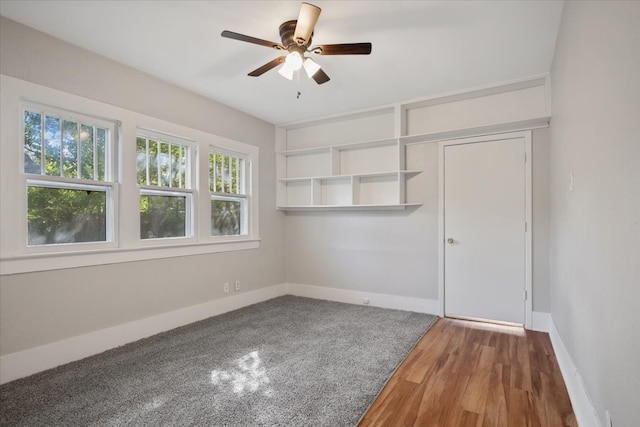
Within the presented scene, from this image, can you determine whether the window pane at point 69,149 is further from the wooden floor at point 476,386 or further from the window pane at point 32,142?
the wooden floor at point 476,386

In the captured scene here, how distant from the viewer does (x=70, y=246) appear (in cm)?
267

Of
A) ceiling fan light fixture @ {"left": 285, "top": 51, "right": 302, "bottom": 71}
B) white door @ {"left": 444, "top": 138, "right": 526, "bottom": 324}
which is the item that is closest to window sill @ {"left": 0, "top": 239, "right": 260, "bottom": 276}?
ceiling fan light fixture @ {"left": 285, "top": 51, "right": 302, "bottom": 71}

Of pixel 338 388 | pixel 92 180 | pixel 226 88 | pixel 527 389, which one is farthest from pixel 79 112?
pixel 527 389

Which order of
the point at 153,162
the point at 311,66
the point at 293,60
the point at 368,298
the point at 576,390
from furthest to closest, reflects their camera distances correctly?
the point at 368,298
the point at 153,162
the point at 311,66
the point at 293,60
the point at 576,390

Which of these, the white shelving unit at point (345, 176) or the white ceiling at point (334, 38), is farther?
the white shelving unit at point (345, 176)

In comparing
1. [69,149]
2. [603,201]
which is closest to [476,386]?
[603,201]

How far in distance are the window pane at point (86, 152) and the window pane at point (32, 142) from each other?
286 millimetres

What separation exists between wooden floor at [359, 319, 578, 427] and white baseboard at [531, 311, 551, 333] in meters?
0.13

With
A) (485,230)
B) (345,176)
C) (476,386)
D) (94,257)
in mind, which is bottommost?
(476,386)

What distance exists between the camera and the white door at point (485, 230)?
351 cm

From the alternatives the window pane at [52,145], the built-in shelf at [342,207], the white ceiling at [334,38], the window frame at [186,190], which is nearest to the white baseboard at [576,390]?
the built-in shelf at [342,207]

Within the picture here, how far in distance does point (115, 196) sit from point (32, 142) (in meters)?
0.71

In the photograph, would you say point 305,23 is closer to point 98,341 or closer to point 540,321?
point 98,341

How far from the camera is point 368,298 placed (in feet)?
14.4
